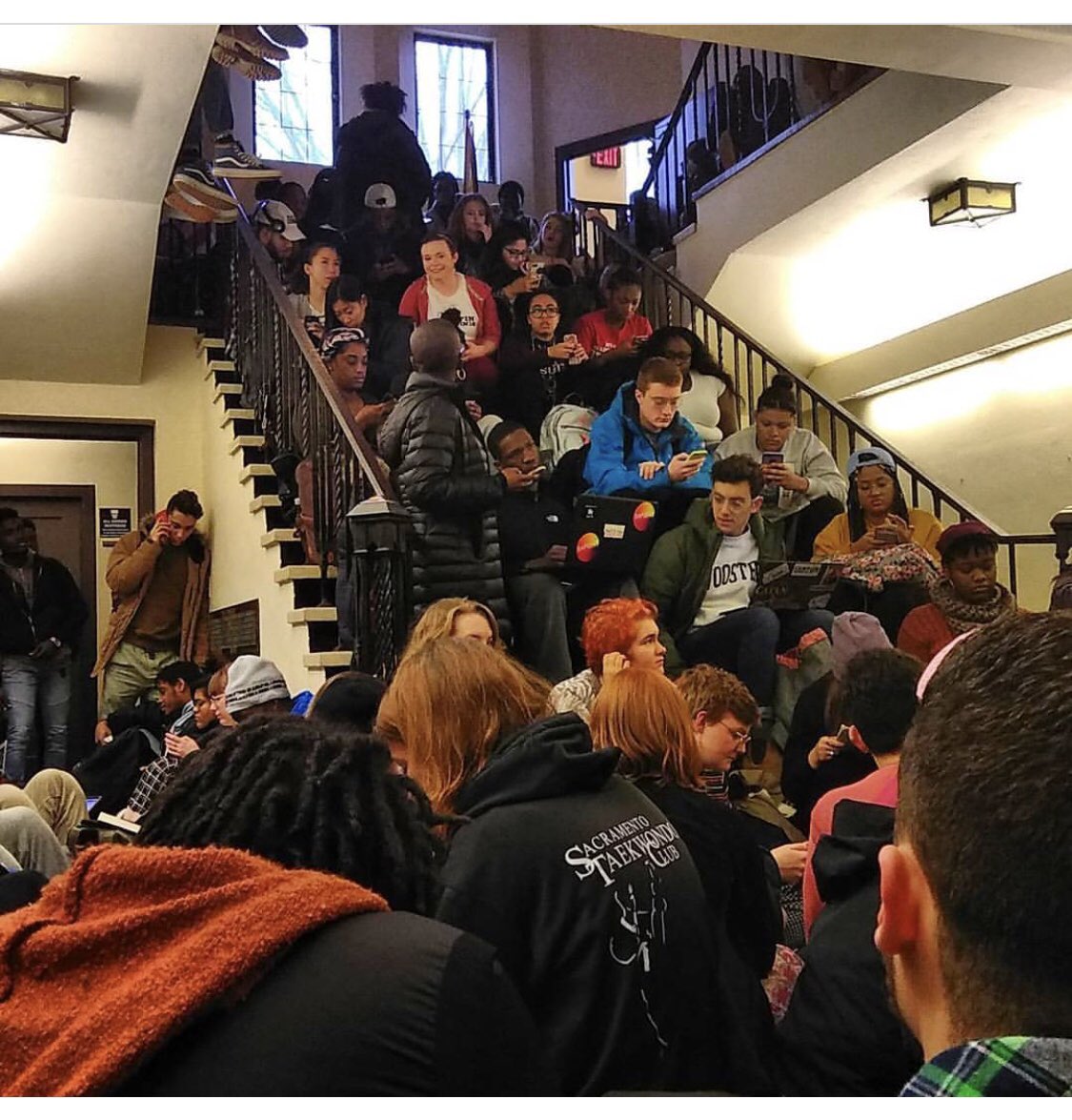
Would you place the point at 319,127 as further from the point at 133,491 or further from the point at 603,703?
the point at 603,703

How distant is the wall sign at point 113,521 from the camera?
203 inches

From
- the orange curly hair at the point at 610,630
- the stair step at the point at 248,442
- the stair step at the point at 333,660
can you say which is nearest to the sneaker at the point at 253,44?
the stair step at the point at 248,442

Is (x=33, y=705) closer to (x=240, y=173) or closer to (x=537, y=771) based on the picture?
(x=240, y=173)

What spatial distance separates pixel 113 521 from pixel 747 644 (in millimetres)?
2725

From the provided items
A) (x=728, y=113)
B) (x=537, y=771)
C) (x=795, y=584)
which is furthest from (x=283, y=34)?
(x=537, y=771)

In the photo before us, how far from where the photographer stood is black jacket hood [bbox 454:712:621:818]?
1.41 meters

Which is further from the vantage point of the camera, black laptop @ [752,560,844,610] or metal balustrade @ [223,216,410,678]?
black laptop @ [752,560,844,610]

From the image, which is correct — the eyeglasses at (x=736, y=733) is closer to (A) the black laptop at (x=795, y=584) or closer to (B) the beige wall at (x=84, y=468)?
(A) the black laptop at (x=795, y=584)

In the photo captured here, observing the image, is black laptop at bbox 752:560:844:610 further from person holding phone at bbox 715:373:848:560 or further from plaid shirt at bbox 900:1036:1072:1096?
plaid shirt at bbox 900:1036:1072:1096

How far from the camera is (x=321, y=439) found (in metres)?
4.37

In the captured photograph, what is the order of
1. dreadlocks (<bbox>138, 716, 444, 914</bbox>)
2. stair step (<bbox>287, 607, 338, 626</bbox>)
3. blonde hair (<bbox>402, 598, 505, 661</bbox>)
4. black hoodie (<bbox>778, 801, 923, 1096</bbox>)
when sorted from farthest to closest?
stair step (<bbox>287, 607, 338, 626</bbox>) → blonde hair (<bbox>402, 598, 505, 661</bbox>) → black hoodie (<bbox>778, 801, 923, 1096</bbox>) → dreadlocks (<bbox>138, 716, 444, 914</bbox>)

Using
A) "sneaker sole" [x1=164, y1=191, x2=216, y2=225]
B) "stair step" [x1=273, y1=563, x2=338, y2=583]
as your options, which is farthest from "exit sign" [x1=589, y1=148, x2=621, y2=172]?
"stair step" [x1=273, y1=563, x2=338, y2=583]
